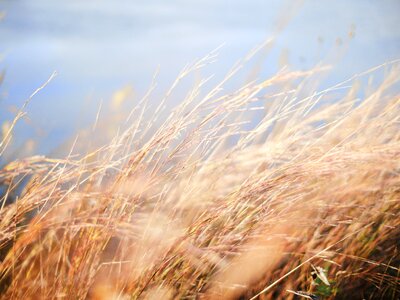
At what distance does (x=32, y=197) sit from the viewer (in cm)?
98

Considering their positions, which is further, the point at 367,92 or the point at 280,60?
the point at 280,60

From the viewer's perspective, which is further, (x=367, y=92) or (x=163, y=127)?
(x=367, y=92)

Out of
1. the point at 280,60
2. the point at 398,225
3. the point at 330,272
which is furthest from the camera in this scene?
the point at 280,60

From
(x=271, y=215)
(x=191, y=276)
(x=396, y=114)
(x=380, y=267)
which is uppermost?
(x=396, y=114)

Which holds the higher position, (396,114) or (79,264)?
(396,114)

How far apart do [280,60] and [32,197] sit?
1.29m

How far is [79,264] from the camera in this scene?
0.91 m

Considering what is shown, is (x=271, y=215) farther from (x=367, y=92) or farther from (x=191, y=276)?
(x=367, y=92)

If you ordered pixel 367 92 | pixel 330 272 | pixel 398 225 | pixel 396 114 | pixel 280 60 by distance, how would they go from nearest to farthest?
1. pixel 330 272
2. pixel 398 225
3. pixel 396 114
4. pixel 367 92
5. pixel 280 60

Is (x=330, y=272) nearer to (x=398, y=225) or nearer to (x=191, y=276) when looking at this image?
(x=398, y=225)

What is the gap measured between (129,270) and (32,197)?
0.29 m

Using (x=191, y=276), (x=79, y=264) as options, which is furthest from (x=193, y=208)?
(x=79, y=264)

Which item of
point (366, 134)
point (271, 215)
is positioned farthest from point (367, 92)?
point (271, 215)

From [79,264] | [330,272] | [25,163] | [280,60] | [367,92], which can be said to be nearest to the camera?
[79,264]
